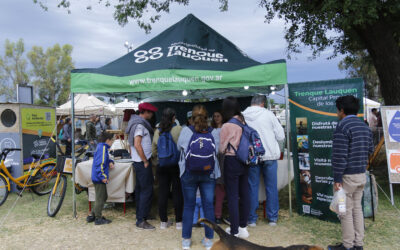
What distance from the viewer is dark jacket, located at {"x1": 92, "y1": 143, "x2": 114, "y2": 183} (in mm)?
4258

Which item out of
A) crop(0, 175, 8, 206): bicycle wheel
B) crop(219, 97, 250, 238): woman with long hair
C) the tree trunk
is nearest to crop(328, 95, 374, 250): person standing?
crop(219, 97, 250, 238): woman with long hair

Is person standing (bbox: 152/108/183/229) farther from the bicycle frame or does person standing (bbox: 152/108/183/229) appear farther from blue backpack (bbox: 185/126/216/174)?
the bicycle frame

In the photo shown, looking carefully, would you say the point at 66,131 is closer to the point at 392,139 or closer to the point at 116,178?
the point at 116,178

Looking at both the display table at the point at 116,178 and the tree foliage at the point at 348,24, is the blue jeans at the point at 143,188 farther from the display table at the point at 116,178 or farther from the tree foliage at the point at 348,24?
the tree foliage at the point at 348,24

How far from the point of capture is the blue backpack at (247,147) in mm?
3457

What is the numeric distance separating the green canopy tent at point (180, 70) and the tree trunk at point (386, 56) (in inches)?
145

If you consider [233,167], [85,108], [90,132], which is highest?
[85,108]

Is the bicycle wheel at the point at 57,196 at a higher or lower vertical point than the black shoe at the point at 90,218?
higher

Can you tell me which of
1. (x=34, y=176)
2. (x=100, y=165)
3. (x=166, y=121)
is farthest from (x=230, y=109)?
(x=34, y=176)

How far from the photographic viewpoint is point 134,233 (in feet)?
13.4

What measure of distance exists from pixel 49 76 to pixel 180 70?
44.5 m

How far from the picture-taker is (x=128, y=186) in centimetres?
461

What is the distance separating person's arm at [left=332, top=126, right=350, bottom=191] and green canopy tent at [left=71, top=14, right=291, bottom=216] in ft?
4.13

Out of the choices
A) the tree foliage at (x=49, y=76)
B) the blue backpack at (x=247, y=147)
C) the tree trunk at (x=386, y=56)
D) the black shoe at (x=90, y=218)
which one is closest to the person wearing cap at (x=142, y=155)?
the black shoe at (x=90, y=218)
